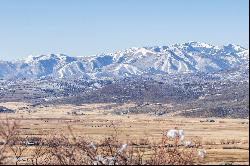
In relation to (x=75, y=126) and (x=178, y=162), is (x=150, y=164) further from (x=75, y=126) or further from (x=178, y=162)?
(x=75, y=126)

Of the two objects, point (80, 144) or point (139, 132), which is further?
point (139, 132)

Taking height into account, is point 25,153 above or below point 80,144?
below

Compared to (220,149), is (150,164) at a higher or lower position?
higher

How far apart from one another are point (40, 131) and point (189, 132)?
124ft

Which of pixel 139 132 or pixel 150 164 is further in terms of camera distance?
pixel 139 132

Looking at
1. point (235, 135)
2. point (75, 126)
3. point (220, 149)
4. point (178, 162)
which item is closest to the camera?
point (178, 162)

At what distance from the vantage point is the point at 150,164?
60.0 feet

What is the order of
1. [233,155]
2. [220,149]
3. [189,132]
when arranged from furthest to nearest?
[189,132] → [220,149] → [233,155]

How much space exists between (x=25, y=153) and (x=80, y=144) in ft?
272

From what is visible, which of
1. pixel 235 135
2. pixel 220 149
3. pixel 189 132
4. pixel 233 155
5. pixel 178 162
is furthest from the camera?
pixel 189 132

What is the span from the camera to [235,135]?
14738 cm

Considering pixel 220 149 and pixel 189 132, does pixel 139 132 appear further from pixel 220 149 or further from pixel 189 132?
pixel 220 149

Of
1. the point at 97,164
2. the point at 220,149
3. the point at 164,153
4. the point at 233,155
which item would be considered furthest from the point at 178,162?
the point at 220,149

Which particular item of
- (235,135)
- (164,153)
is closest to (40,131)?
(235,135)
